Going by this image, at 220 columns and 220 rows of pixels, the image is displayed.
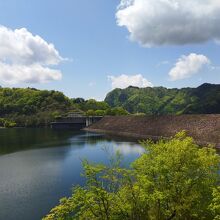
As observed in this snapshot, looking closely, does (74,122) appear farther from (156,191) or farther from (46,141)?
(156,191)

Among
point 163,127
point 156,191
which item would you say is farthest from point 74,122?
point 156,191

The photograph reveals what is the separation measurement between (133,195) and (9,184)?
104ft

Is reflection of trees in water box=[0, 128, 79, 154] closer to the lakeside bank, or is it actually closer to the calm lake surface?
the calm lake surface

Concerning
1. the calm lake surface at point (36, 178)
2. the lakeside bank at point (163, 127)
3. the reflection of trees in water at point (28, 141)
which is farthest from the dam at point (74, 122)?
the calm lake surface at point (36, 178)

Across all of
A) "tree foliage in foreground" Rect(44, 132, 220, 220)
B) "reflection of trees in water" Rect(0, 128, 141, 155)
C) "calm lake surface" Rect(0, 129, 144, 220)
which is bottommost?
"calm lake surface" Rect(0, 129, 144, 220)

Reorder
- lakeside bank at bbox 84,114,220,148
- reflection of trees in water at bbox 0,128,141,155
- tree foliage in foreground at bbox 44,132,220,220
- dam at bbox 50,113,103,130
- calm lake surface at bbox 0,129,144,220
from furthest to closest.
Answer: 1. dam at bbox 50,113,103,130
2. lakeside bank at bbox 84,114,220,148
3. reflection of trees in water at bbox 0,128,141,155
4. calm lake surface at bbox 0,129,144,220
5. tree foliage in foreground at bbox 44,132,220,220

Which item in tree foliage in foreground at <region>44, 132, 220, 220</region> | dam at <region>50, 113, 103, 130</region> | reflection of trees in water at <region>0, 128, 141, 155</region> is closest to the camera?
tree foliage in foreground at <region>44, 132, 220, 220</region>

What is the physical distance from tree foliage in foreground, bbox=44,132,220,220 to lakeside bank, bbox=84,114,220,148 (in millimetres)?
62111

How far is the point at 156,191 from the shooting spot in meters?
21.5

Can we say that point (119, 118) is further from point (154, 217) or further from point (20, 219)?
point (154, 217)

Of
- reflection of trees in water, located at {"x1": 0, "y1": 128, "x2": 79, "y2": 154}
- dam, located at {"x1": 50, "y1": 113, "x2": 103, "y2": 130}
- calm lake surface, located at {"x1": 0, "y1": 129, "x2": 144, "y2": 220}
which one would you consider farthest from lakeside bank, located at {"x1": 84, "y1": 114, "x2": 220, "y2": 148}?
calm lake surface, located at {"x1": 0, "y1": 129, "x2": 144, "y2": 220}

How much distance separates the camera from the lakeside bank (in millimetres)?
96213

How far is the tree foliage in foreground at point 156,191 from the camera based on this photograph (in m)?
Answer: 21.7

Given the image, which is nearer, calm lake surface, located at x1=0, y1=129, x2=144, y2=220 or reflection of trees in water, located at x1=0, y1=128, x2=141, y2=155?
calm lake surface, located at x1=0, y1=129, x2=144, y2=220
